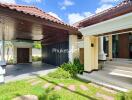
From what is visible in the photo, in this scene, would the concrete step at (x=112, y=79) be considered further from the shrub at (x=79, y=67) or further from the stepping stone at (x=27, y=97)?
the stepping stone at (x=27, y=97)

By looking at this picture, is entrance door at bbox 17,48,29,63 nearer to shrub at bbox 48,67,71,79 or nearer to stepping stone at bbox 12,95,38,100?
shrub at bbox 48,67,71,79

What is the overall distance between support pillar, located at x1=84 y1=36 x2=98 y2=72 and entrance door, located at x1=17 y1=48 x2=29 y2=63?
48.6 ft

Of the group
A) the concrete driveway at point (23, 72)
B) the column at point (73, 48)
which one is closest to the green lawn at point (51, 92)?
the concrete driveway at point (23, 72)

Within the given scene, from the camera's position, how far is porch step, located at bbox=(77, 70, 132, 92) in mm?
8453

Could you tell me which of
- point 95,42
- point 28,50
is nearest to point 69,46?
point 95,42

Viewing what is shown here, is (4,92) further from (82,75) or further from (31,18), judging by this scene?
(82,75)

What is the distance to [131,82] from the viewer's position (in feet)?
28.5

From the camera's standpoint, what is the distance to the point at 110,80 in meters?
9.46

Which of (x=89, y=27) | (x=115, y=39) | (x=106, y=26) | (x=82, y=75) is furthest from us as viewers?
(x=115, y=39)

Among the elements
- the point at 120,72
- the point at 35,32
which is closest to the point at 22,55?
the point at 35,32

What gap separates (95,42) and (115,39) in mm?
4996

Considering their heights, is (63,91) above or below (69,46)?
below

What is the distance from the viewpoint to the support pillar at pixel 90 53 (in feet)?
37.1

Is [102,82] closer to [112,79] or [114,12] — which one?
[112,79]
